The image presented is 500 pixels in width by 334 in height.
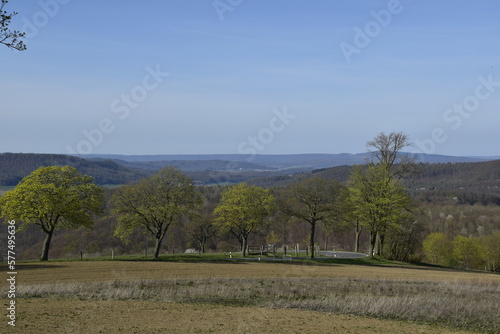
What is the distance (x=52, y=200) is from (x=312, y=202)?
2688cm

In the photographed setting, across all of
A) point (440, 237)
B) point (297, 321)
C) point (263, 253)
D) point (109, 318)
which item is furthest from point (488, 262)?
point (109, 318)

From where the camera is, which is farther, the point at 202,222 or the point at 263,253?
the point at 202,222

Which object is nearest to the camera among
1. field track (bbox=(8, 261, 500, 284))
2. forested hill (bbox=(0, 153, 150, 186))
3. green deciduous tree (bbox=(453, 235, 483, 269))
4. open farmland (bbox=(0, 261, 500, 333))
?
open farmland (bbox=(0, 261, 500, 333))

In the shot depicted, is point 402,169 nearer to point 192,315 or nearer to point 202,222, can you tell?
point 202,222

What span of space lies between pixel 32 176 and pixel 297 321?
3743cm

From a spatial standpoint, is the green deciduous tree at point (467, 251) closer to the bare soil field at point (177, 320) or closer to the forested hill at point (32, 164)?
the bare soil field at point (177, 320)

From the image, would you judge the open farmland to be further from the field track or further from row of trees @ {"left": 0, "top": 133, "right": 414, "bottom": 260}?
row of trees @ {"left": 0, "top": 133, "right": 414, "bottom": 260}

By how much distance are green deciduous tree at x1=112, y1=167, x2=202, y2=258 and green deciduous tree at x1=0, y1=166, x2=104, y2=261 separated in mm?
2640

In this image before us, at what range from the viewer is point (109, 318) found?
69.5 feet

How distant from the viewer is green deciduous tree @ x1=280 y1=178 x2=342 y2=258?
57094 mm

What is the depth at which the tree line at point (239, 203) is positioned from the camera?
1980 inches

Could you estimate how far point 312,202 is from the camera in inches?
2263

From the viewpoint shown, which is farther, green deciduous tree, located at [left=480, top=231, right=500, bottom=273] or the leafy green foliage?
the leafy green foliage

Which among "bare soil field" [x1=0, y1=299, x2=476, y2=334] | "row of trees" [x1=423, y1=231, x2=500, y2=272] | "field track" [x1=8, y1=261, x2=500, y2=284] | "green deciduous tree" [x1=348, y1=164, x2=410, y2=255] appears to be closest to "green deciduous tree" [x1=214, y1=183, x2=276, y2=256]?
"field track" [x1=8, y1=261, x2=500, y2=284]
